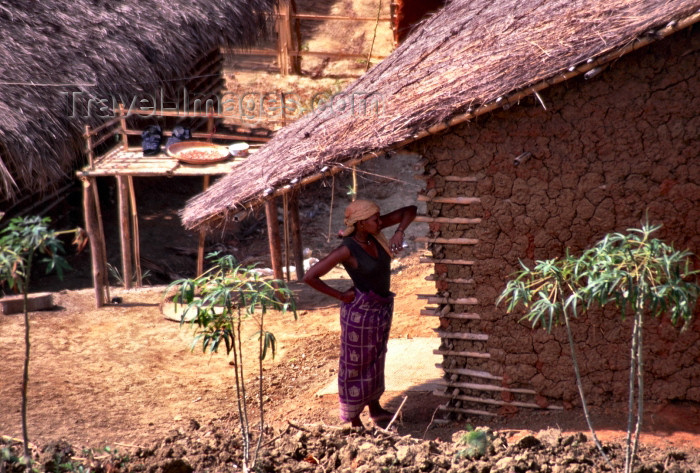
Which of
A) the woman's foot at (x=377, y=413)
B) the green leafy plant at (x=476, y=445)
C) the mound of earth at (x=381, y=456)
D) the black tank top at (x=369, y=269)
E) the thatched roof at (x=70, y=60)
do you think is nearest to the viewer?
the mound of earth at (x=381, y=456)

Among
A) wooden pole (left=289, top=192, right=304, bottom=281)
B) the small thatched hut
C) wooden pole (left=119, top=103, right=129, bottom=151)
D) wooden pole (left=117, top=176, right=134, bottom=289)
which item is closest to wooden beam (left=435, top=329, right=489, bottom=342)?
the small thatched hut

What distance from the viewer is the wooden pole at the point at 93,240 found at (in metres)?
9.39

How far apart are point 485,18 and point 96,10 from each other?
5623 mm

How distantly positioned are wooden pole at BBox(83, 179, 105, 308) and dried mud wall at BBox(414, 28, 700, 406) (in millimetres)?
5336

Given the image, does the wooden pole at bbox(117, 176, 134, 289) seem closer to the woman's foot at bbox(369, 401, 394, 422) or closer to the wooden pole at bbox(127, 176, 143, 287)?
the wooden pole at bbox(127, 176, 143, 287)

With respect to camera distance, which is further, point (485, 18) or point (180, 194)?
point (180, 194)

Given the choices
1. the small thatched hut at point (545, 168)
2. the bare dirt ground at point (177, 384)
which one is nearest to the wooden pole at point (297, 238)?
the bare dirt ground at point (177, 384)

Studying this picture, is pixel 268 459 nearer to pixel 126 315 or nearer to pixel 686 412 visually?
pixel 686 412

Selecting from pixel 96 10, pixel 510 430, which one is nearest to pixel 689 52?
pixel 510 430

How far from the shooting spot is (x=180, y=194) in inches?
547

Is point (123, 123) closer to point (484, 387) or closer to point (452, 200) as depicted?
point (452, 200)

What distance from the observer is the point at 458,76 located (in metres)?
5.68

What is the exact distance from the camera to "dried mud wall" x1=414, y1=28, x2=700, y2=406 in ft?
16.0

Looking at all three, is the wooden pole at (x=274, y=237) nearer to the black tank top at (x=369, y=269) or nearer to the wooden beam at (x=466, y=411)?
the black tank top at (x=369, y=269)
